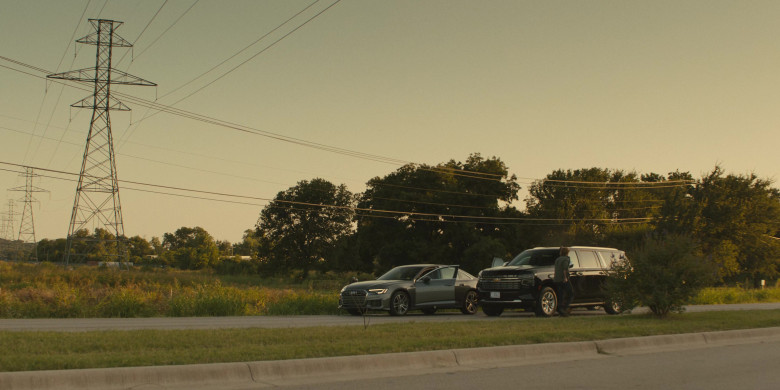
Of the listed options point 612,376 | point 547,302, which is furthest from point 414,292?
point 612,376

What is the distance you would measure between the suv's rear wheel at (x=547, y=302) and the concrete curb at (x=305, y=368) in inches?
242

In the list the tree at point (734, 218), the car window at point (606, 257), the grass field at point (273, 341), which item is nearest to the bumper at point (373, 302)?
the grass field at point (273, 341)

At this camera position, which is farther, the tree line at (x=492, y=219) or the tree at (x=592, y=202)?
the tree at (x=592, y=202)

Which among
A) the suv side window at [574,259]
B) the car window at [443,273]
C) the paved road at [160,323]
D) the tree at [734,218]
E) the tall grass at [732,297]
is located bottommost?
the tall grass at [732,297]

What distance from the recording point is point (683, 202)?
51.1 metres

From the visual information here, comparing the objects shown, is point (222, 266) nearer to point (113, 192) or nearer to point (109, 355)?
point (113, 192)

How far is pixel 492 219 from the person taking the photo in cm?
7181

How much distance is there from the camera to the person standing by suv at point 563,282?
19188 mm

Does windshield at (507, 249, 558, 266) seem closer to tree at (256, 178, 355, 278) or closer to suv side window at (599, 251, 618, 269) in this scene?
suv side window at (599, 251, 618, 269)

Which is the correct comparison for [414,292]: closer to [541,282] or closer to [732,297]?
[541,282]

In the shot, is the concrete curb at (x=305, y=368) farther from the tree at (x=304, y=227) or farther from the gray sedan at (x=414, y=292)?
the tree at (x=304, y=227)

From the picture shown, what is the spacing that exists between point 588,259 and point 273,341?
12286mm

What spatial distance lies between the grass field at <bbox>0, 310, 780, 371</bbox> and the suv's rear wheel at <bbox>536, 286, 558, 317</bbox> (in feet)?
11.2

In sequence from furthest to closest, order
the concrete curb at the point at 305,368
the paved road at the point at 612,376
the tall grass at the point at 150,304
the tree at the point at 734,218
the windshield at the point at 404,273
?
1. the tree at the point at 734,218
2. the windshield at the point at 404,273
3. the tall grass at the point at 150,304
4. the paved road at the point at 612,376
5. the concrete curb at the point at 305,368
